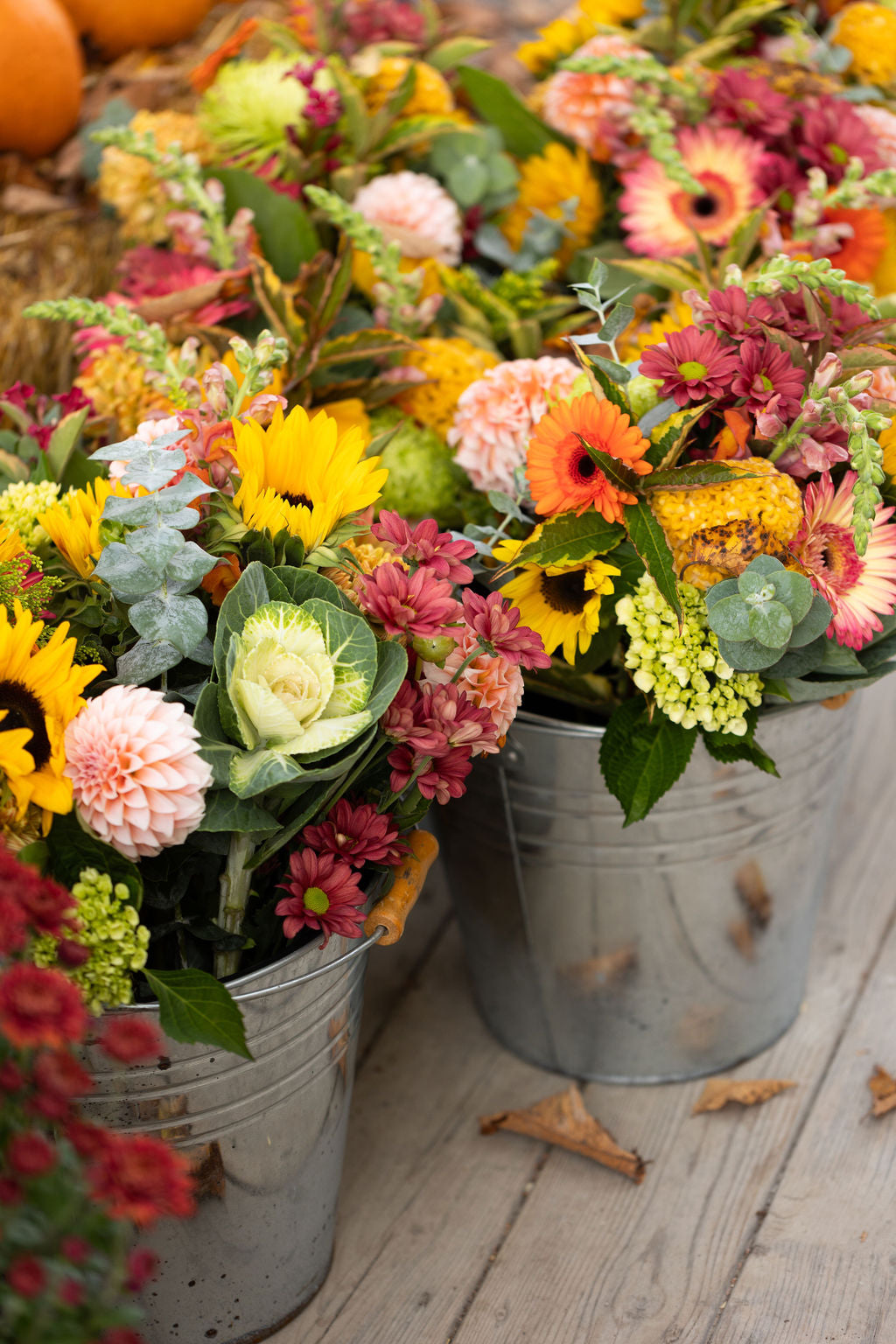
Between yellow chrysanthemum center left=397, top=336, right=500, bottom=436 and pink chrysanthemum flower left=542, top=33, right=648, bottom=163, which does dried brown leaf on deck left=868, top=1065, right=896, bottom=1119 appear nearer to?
yellow chrysanthemum center left=397, top=336, right=500, bottom=436

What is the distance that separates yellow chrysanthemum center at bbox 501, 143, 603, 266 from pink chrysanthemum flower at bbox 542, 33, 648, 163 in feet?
0.09

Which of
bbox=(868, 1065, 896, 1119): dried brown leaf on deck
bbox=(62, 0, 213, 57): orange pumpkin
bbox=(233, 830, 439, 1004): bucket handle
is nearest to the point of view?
bbox=(233, 830, 439, 1004): bucket handle

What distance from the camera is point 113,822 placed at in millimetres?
584

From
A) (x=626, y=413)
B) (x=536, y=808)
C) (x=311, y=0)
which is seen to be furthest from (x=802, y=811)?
(x=311, y=0)

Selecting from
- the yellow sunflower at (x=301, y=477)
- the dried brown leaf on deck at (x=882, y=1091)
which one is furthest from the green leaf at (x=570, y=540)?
the dried brown leaf on deck at (x=882, y=1091)

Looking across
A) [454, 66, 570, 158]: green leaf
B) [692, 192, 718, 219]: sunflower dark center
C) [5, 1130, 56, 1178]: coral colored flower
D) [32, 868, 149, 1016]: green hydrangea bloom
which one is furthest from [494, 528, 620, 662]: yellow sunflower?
[454, 66, 570, 158]: green leaf

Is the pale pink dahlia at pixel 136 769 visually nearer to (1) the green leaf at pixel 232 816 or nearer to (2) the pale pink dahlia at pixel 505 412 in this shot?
(1) the green leaf at pixel 232 816

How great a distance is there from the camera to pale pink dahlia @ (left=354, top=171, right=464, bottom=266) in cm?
114

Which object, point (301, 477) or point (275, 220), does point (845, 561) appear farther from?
point (275, 220)

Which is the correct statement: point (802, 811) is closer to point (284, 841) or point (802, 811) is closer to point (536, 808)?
point (536, 808)

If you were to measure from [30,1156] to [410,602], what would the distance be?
34cm

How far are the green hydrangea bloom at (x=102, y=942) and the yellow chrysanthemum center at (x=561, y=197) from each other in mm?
922

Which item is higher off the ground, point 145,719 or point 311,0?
point 311,0

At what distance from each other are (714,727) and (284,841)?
0.30 meters
